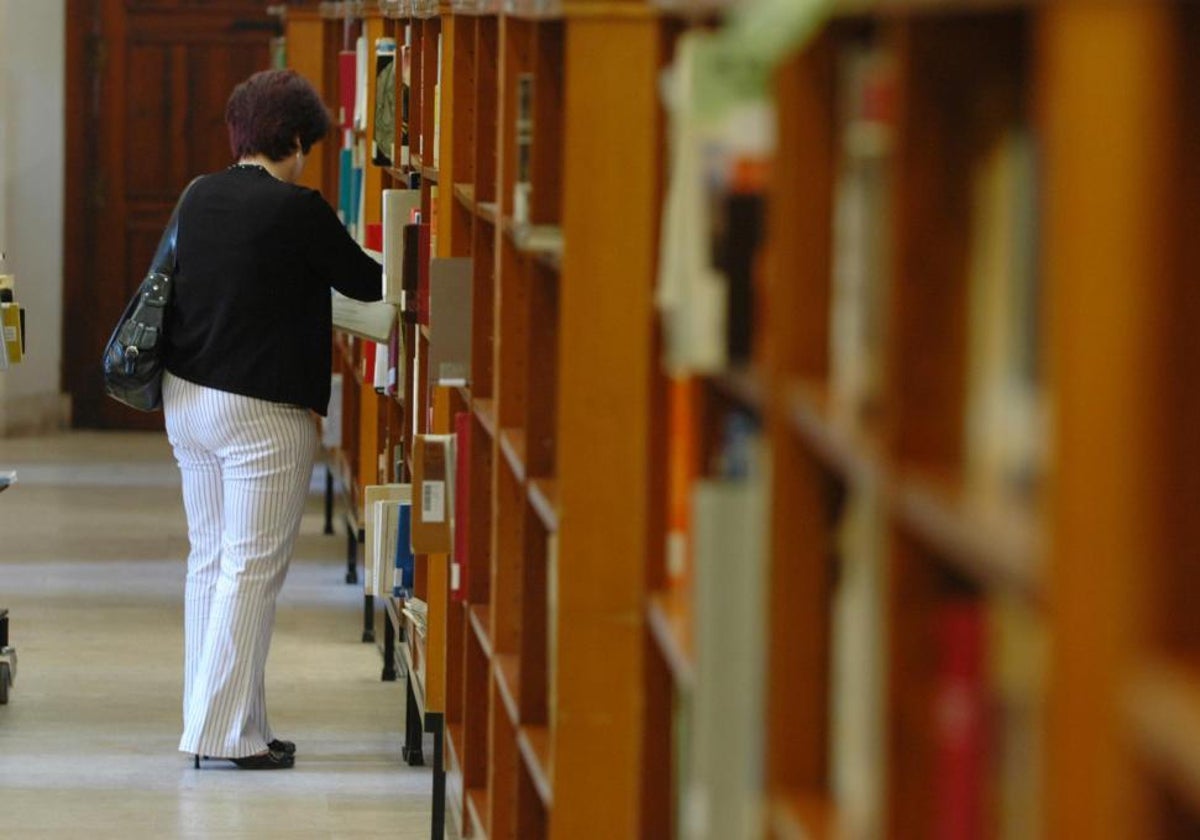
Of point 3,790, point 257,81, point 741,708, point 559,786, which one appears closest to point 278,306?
point 257,81

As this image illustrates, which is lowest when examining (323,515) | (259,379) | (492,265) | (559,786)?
(323,515)

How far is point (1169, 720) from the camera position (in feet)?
4.08

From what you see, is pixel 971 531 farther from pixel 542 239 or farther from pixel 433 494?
pixel 433 494

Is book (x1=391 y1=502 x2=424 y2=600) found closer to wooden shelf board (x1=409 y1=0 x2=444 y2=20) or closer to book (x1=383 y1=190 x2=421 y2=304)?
book (x1=383 y1=190 x2=421 y2=304)

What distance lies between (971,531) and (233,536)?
405cm

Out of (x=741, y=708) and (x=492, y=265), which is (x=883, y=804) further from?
(x=492, y=265)

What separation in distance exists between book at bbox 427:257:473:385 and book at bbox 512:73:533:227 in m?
0.81

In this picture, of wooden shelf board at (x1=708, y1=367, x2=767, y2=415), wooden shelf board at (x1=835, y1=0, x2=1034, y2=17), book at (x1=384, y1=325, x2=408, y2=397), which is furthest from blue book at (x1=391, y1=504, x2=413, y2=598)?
wooden shelf board at (x1=835, y1=0, x2=1034, y2=17)

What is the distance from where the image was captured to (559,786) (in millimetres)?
3148

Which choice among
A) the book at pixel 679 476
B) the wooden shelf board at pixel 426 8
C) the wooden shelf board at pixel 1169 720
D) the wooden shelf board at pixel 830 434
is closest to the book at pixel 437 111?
the wooden shelf board at pixel 426 8

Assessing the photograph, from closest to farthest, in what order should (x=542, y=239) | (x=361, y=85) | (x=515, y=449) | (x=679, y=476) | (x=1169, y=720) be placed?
(x=1169, y=720) → (x=679, y=476) → (x=542, y=239) → (x=515, y=449) → (x=361, y=85)

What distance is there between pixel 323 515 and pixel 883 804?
321 inches

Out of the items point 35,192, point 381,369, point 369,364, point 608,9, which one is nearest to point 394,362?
point 381,369

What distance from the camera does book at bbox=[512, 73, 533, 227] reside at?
11.8ft
